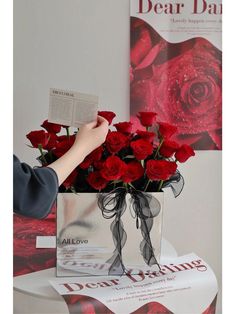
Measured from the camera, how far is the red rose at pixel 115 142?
852 mm

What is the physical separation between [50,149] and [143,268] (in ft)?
1.06

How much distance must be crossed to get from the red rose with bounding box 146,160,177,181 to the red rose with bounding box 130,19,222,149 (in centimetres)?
75

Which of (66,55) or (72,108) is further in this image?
(66,55)

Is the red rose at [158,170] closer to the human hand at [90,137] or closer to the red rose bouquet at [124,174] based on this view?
the red rose bouquet at [124,174]

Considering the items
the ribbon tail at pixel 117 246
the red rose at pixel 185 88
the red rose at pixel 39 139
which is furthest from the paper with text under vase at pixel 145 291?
the red rose at pixel 185 88

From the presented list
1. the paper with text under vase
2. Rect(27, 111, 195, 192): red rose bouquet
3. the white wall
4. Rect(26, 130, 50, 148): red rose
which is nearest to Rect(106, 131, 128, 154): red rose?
Rect(27, 111, 195, 192): red rose bouquet

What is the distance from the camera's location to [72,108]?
2.77 feet

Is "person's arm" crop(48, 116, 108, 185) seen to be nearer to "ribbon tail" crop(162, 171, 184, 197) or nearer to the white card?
"ribbon tail" crop(162, 171, 184, 197)

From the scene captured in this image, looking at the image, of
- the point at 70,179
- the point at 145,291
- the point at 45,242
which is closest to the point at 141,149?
the point at 70,179

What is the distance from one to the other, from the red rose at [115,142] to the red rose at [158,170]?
7 centimetres

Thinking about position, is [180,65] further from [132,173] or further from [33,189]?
[33,189]

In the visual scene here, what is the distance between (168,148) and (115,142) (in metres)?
0.12
